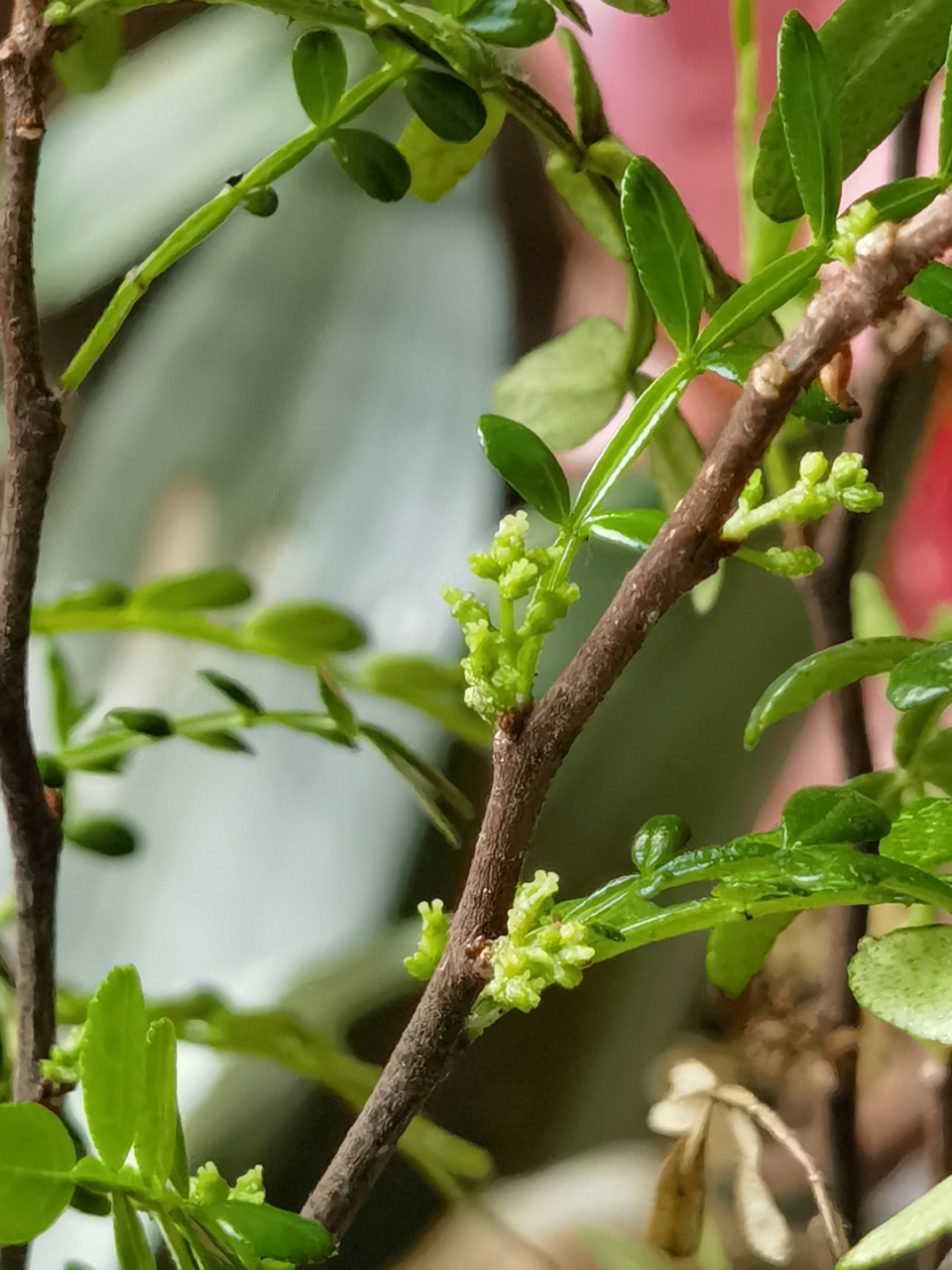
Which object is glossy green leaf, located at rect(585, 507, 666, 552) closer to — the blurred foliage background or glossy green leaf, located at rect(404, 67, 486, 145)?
glossy green leaf, located at rect(404, 67, 486, 145)

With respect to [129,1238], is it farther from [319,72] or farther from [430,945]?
[319,72]

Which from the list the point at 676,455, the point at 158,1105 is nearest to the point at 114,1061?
the point at 158,1105

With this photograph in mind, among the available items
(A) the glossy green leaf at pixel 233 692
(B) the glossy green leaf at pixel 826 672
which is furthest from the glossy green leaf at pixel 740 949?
(A) the glossy green leaf at pixel 233 692

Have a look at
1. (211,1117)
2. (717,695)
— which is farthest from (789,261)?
(211,1117)

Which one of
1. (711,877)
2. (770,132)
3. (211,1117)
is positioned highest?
(770,132)

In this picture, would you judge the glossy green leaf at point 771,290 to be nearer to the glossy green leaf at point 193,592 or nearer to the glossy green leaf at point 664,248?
the glossy green leaf at point 664,248

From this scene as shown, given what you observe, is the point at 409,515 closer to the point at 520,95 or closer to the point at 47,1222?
the point at 520,95
